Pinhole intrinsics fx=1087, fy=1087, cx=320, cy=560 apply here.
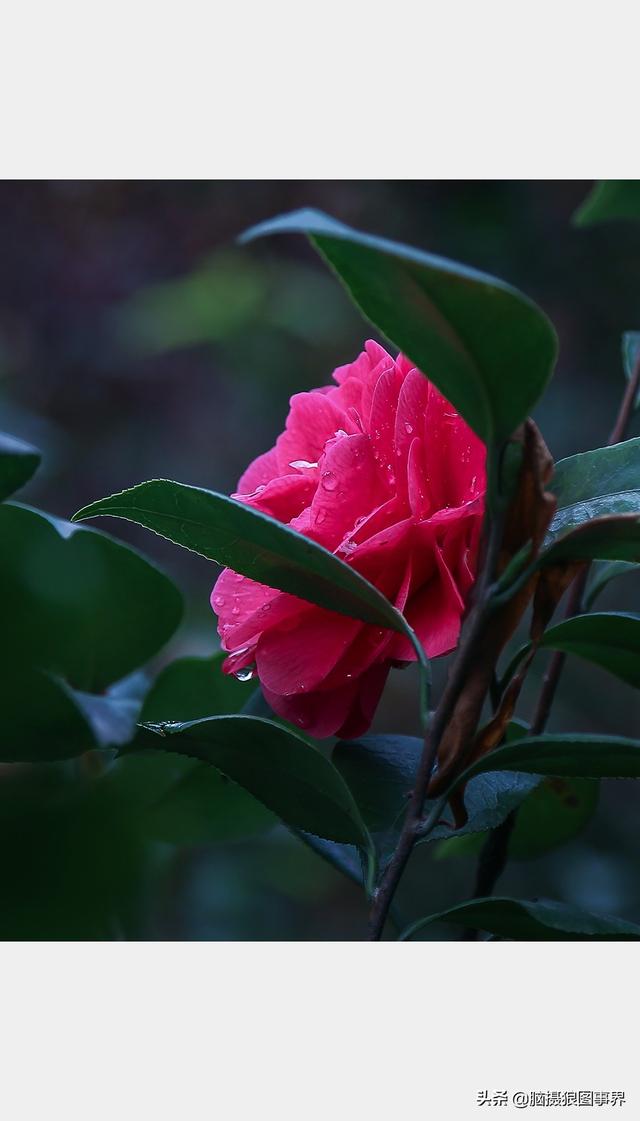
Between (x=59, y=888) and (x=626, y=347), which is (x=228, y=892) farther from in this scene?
(x=59, y=888)

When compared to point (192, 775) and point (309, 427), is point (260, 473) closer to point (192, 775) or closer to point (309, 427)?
point (309, 427)

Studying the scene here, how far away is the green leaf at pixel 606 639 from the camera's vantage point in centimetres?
50

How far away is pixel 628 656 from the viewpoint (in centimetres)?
53

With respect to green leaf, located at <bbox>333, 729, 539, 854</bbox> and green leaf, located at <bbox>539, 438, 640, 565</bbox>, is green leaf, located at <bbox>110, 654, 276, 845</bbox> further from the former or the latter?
green leaf, located at <bbox>539, 438, 640, 565</bbox>

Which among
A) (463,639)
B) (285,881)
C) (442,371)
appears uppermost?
(442,371)

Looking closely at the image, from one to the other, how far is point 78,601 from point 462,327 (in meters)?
0.17

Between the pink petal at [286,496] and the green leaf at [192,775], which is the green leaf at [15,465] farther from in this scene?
the green leaf at [192,775]

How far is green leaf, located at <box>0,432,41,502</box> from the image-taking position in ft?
1.29

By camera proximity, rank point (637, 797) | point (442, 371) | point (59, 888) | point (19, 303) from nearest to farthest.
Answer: point (59, 888)
point (442, 371)
point (637, 797)
point (19, 303)

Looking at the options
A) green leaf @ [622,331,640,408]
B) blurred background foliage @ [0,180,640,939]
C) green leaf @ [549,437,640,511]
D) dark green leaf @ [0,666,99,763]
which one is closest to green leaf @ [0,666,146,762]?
dark green leaf @ [0,666,99,763]

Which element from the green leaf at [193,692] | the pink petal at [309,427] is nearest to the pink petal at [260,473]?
the pink petal at [309,427]

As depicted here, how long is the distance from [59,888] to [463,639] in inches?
7.4

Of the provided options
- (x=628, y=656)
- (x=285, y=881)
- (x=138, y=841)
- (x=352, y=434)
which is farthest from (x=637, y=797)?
(x=138, y=841)

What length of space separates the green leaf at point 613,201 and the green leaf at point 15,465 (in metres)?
0.61
